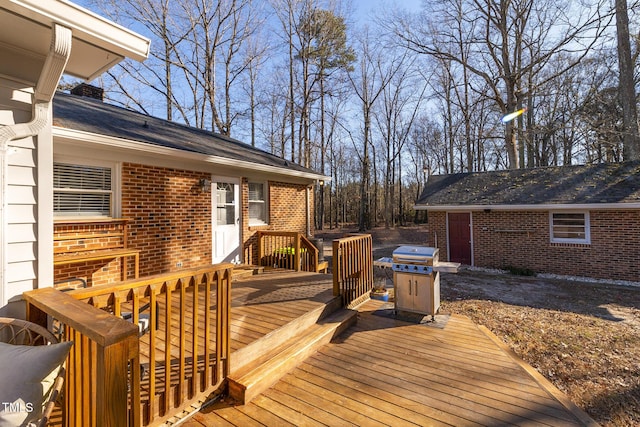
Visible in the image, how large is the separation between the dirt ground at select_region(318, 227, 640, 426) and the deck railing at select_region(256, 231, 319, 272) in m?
3.19

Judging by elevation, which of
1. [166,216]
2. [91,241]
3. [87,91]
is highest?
[87,91]

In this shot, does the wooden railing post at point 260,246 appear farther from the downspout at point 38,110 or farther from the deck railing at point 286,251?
the downspout at point 38,110

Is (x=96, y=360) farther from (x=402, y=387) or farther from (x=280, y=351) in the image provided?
(x=402, y=387)

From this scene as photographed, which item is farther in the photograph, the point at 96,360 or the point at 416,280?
the point at 416,280

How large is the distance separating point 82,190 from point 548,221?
1231cm

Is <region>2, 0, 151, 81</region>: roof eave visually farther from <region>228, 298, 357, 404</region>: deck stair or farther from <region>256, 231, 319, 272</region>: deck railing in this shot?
<region>256, 231, 319, 272</region>: deck railing

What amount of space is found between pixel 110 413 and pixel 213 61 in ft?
57.2

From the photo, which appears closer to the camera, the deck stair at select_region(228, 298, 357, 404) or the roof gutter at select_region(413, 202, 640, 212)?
the deck stair at select_region(228, 298, 357, 404)

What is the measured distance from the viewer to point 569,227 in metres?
9.44

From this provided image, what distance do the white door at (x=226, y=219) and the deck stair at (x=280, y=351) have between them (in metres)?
3.17

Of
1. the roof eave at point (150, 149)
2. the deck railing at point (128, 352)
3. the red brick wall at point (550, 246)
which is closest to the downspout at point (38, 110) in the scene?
the deck railing at point (128, 352)

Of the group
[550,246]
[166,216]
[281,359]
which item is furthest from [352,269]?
[550,246]

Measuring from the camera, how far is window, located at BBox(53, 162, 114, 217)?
13.3 feet

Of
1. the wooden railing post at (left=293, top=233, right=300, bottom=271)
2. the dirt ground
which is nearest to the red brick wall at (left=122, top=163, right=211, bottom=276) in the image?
the wooden railing post at (left=293, top=233, right=300, bottom=271)
